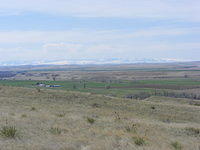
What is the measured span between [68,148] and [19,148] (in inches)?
57.8

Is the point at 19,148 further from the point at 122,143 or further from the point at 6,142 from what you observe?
the point at 122,143

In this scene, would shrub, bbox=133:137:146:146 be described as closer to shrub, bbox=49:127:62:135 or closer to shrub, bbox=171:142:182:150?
shrub, bbox=171:142:182:150

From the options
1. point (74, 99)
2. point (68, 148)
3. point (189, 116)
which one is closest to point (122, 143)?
point (68, 148)

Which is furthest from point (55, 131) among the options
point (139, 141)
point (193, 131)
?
point (193, 131)

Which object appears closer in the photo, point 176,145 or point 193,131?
point 176,145

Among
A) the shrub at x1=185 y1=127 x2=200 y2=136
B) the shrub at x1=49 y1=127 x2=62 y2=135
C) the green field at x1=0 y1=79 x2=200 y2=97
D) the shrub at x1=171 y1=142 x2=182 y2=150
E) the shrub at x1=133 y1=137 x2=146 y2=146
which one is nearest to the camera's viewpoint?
the shrub at x1=133 y1=137 x2=146 y2=146

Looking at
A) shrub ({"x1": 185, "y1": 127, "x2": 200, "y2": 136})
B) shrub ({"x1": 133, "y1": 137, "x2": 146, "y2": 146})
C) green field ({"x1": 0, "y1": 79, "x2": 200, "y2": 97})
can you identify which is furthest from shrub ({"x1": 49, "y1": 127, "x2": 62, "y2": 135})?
green field ({"x1": 0, "y1": 79, "x2": 200, "y2": 97})

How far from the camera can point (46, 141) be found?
9.78 meters

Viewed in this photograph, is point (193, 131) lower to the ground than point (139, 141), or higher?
lower

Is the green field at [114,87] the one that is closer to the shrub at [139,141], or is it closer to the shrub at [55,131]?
the shrub at [55,131]

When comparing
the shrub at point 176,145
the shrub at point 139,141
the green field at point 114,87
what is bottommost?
the green field at point 114,87

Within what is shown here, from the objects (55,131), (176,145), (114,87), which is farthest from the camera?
(114,87)

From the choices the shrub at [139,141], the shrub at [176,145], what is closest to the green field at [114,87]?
the shrub at [176,145]

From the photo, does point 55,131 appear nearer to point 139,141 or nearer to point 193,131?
point 139,141
